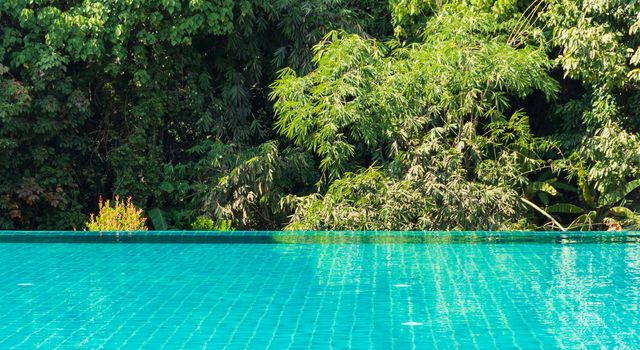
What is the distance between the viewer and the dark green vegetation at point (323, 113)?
10.9 meters

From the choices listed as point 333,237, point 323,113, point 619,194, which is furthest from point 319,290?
point 619,194

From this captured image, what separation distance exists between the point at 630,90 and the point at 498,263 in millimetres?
5383

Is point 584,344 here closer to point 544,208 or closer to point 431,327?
point 431,327

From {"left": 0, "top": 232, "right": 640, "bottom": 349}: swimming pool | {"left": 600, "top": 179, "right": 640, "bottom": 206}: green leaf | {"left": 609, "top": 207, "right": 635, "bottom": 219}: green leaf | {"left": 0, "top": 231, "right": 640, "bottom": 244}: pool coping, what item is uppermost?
{"left": 600, "top": 179, "right": 640, "bottom": 206}: green leaf

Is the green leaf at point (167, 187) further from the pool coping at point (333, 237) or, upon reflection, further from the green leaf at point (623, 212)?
the green leaf at point (623, 212)

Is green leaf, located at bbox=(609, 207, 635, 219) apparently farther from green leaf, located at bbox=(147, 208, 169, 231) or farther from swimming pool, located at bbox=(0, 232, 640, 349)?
green leaf, located at bbox=(147, 208, 169, 231)

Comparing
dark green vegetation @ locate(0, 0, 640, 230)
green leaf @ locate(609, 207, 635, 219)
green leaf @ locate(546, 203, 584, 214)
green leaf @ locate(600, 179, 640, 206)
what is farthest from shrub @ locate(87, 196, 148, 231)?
green leaf @ locate(609, 207, 635, 219)

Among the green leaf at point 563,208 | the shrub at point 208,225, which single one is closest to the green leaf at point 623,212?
the green leaf at point 563,208

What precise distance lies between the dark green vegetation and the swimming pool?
2575 mm

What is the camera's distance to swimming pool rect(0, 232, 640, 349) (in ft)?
15.5

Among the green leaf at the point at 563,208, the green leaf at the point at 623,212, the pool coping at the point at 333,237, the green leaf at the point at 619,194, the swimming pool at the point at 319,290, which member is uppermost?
the green leaf at the point at 619,194

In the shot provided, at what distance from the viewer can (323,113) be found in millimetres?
11008

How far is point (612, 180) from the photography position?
11.3 meters

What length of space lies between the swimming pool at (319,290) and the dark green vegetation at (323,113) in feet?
8.45
